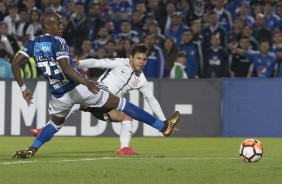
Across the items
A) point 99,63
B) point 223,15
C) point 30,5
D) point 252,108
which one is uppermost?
point 30,5

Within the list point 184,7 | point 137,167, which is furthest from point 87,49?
point 137,167

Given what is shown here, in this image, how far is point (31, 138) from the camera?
1780cm

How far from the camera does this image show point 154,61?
66.2ft

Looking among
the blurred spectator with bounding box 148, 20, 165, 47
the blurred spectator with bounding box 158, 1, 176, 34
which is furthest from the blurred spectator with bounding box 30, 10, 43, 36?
the blurred spectator with bounding box 158, 1, 176, 34

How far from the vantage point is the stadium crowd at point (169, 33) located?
65.3ft

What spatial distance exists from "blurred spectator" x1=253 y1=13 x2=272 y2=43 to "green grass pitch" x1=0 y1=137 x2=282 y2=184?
18.3ft

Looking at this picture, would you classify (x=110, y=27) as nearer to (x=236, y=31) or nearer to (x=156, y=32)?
(x=156, y=32)

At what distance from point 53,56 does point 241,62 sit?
9028mm

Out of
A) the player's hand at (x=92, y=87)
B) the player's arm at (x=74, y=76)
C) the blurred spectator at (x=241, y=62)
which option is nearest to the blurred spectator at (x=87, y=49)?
the blurred spectator at (x=241, y=62)

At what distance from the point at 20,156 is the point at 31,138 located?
596cm

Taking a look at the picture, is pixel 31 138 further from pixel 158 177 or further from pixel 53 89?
pixel 158 177

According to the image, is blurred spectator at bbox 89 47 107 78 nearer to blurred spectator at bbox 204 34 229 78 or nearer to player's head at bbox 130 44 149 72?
blurred spectator at bbox 204 34 229 78

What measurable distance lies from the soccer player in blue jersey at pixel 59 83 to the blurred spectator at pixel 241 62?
7.88 metres

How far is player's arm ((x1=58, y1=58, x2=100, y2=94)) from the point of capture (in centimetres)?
1141
